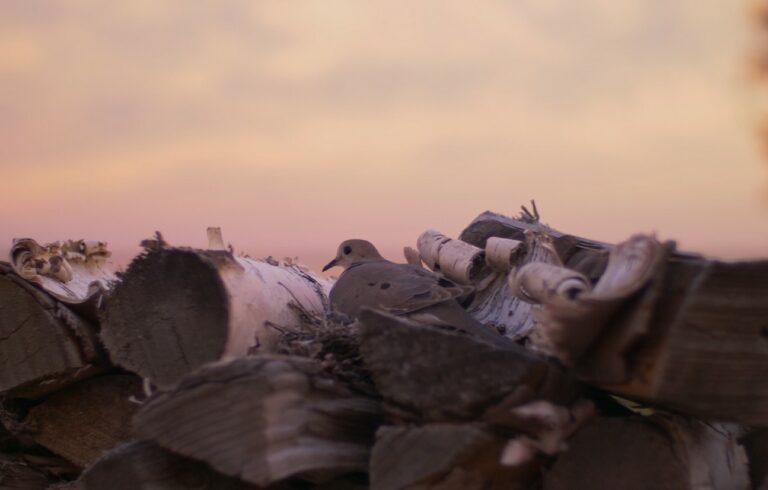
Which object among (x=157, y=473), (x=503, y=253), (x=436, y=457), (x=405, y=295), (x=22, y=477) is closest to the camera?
(x=436, y=457)

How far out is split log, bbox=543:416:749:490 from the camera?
2.12 m

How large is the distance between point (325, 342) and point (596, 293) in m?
0.88

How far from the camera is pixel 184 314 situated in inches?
98.4

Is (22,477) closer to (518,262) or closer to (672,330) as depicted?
(518,262)

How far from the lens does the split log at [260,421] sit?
6.59 ft

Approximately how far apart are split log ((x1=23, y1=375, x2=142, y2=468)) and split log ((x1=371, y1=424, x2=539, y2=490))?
4.87 feet

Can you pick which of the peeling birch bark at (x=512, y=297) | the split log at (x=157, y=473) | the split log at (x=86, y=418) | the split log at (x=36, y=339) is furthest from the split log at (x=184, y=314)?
the peeling birch bark at (x=512, y=297)

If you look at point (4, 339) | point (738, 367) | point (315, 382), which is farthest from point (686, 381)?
point (4, 339)

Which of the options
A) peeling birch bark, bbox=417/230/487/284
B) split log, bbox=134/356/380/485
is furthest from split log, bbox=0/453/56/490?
peeling birch bark, bbox=417/230/487/284

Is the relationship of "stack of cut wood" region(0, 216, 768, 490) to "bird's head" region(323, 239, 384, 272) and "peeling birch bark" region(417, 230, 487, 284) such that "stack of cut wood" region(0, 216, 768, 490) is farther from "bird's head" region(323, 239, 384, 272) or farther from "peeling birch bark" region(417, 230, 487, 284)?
"bird's head" region(323, 239, 384, 272)

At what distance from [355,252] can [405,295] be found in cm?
130

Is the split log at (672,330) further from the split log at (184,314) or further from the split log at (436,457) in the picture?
the split log at (184,314)

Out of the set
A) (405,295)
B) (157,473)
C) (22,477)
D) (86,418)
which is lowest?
(22,477)

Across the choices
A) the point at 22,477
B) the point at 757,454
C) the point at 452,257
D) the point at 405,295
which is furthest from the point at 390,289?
the point at 22,477
